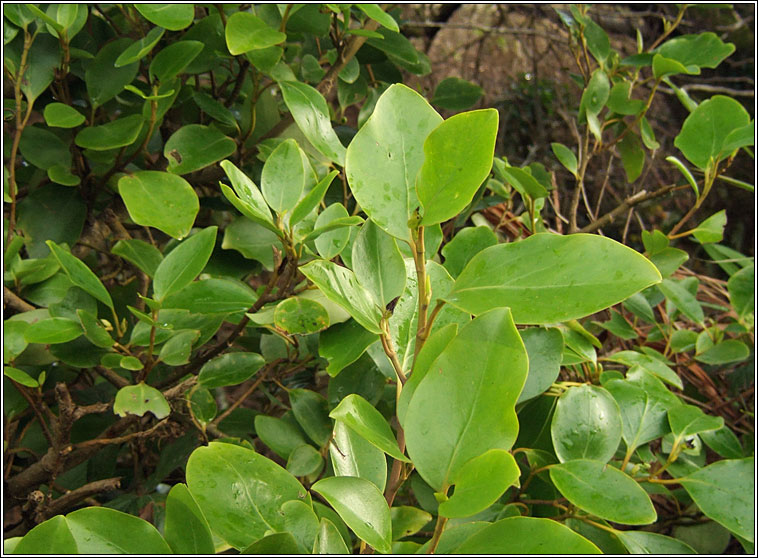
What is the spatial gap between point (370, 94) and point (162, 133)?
0.23m

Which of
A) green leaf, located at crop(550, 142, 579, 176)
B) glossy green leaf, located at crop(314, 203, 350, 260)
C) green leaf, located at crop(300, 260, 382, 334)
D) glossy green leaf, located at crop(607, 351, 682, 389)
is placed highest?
green leaf, located at crop(300, 260, 382, 334)

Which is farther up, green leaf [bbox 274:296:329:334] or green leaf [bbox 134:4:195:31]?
green leaf [bbox 134:4:195:31]

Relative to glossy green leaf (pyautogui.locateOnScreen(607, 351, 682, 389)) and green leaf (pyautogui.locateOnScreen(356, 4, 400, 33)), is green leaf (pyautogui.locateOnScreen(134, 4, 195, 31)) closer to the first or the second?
green leaf (pyautogui.locateOnScreen(356, 4, 400, 33))

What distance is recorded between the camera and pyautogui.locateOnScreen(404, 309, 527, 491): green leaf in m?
0.21

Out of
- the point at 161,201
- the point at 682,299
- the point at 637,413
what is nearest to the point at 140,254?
the point at 161,201

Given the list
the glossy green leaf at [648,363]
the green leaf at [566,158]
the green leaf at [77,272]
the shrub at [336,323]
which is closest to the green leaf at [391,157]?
the shrub at [336,323]

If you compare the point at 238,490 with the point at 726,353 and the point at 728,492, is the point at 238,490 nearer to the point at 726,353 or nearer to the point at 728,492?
the point at 728,492

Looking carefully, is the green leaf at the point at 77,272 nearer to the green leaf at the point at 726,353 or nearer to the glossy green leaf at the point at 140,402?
the glossy green leaf at the point at 140,402

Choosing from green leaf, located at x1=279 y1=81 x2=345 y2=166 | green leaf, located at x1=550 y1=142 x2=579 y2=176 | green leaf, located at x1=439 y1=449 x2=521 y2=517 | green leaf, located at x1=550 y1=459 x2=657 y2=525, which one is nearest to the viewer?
green leaf, located at x1=439 y1=449 x2=521 y2=517

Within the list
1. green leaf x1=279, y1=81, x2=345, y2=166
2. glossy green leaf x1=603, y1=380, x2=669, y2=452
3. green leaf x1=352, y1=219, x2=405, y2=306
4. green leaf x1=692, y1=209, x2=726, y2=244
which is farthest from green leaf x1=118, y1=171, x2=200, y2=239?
green leaf x1=692, y1=209, x2=726, y2=244

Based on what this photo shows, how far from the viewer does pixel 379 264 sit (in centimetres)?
27

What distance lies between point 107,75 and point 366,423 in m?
0.46

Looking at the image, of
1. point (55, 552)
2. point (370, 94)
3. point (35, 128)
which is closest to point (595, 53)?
point (370, 94)

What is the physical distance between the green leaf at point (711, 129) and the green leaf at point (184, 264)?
411 mm
